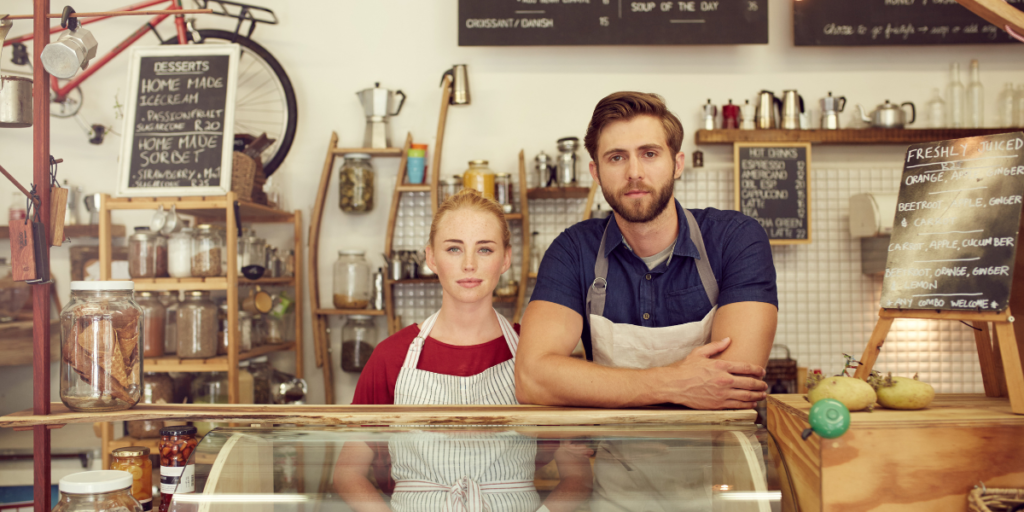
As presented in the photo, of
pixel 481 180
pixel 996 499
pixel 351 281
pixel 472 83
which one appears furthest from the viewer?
pixel 472 83

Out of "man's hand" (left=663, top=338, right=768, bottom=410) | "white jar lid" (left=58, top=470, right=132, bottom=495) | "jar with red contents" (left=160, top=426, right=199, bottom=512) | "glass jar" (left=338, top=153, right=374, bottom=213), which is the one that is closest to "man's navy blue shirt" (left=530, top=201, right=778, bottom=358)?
"man's hand" (left=663, top=338, right=768, bottom=410)

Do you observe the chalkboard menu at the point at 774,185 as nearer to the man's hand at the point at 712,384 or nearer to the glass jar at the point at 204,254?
the man's hand at the point at 712,384

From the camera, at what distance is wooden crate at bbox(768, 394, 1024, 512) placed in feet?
3.59

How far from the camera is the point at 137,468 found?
1371 mm

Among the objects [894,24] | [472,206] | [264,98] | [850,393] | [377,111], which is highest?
[894,24]

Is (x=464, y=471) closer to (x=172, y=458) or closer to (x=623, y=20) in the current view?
(x=172, y=458)

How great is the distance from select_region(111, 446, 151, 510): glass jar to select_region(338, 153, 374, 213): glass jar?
2311mm

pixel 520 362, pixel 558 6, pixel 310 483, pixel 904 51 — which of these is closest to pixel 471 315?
pixel 520 362

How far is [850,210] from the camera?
140 inches

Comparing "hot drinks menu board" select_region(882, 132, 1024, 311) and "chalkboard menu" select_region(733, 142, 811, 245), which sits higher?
"chalkboard menu" select_region(733, 142, 811, 245)

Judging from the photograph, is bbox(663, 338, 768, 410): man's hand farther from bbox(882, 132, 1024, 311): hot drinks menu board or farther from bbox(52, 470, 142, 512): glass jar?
bbox(52, 470, 142, 512): glass jar

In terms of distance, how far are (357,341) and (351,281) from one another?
336 mm

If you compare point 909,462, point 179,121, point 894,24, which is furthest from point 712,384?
point 894,24

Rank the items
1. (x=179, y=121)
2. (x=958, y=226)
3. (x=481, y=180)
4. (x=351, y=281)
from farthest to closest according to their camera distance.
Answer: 1. (x=351, y=281)
2. (x=481, y=180)
3. (x=179, y=121)
4. (x=958, y=226)
